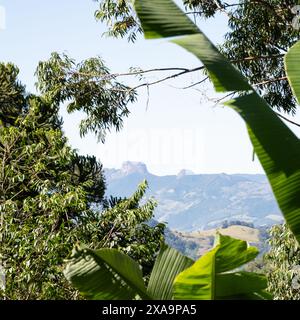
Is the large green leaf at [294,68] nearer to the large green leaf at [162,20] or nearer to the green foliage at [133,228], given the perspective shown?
the large green leaf at [162,20]

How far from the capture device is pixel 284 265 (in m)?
7.69

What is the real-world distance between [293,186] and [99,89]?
8.10 meters

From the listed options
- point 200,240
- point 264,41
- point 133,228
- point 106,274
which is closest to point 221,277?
point 106,274

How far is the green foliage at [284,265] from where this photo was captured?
296 inches

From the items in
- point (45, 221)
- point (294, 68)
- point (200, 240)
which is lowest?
point (200, 240)

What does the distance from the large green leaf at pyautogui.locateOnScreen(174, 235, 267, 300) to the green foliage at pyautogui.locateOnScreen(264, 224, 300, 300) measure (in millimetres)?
5800

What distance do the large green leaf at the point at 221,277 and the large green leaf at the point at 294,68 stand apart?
49 cm

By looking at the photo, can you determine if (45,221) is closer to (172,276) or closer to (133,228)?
(133,228)

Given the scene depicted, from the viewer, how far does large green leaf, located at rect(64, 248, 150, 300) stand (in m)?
1.67

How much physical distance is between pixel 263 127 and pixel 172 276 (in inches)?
20.6


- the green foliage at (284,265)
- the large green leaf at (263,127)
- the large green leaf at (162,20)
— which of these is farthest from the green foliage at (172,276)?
the green foliage at (284,265)
